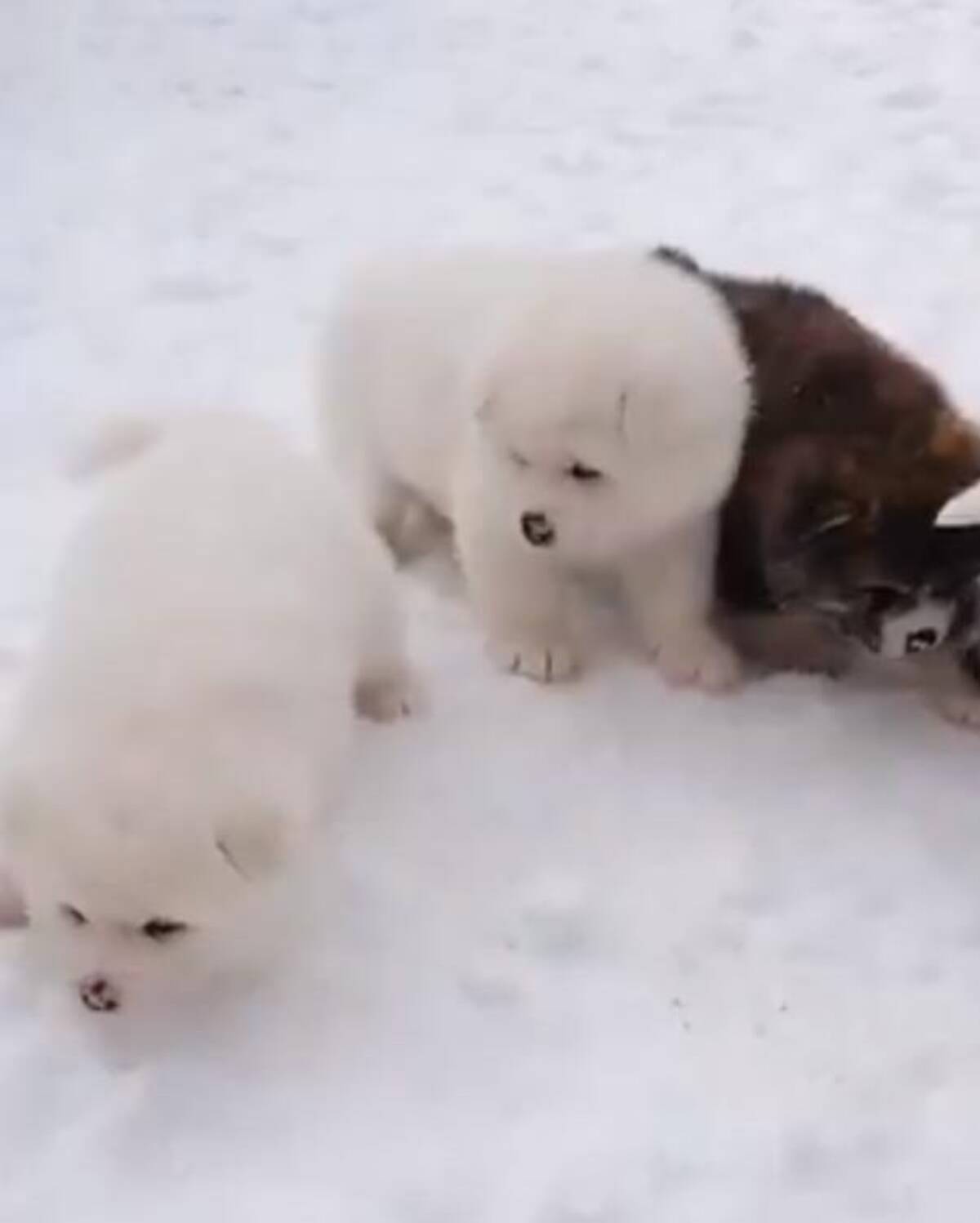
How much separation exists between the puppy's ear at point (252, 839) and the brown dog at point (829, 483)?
93cm

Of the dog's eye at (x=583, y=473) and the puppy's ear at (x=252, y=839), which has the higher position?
the dog's eye at (x=583, y=473)

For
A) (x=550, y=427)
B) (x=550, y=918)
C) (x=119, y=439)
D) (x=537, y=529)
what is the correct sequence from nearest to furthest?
(x=550, y=918)
(x=550, y=427)
(x=537, y=529)
(x=119, y=439)

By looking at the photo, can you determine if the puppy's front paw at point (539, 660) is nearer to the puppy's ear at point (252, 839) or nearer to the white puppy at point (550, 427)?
the white puppy at point (550, 427)

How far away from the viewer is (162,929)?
2518 millimetres

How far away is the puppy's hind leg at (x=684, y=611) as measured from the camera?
10.6 feet

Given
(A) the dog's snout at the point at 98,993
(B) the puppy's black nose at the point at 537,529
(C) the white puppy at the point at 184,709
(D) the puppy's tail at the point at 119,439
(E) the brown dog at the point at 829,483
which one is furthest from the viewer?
(D) the puppy's tail at the point at 119,439

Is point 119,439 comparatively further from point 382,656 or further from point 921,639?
point 921,639

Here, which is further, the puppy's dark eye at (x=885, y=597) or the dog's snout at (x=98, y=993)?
the puppy's dark eye at (x=885, y=597)

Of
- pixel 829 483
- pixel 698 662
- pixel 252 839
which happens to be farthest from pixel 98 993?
pixel 829 483

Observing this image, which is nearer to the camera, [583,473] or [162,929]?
[162,929]

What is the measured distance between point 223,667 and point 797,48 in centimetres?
380

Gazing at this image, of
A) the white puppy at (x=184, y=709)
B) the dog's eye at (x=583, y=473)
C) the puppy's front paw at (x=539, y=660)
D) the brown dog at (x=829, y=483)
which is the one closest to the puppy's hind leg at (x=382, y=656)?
the white puppy at (x=184, y=709)

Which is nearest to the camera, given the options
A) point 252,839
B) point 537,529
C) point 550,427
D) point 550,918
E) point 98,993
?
point 252,839

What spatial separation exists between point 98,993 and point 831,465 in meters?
1.23
